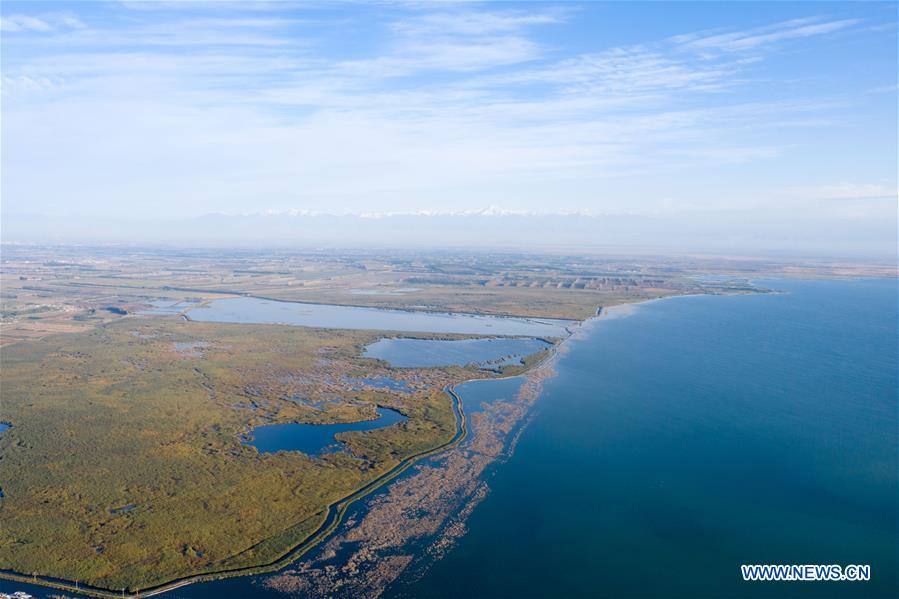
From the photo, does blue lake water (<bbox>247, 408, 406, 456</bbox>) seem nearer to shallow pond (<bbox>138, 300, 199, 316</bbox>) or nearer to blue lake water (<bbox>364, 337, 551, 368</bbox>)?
blue lake water (<bbox>364, 337, 551, 368</bbox>)

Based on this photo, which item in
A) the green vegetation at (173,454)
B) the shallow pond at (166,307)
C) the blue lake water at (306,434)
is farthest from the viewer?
the shallow pond at (166,307)

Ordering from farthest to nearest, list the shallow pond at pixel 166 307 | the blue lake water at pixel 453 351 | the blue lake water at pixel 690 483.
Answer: the shallow pond at pixel 166 307, the blue lake water at pixel 453 351, the blue lake water at pixel 690 483

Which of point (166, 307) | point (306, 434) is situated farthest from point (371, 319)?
point (306, 434)

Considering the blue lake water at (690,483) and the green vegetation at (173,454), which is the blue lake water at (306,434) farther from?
the blue lake water at (690,483)

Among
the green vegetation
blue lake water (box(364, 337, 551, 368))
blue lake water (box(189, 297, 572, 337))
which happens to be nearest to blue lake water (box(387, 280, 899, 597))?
blue lake water (box(364, 337, 551, 368))

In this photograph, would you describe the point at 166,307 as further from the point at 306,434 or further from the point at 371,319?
the point at 306,434

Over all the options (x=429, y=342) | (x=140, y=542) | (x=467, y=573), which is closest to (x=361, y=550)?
(x=467, y=573)

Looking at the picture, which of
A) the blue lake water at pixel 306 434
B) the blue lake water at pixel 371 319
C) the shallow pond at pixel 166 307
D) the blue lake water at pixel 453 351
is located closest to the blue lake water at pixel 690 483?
the blue lake water at pixel 453 351
